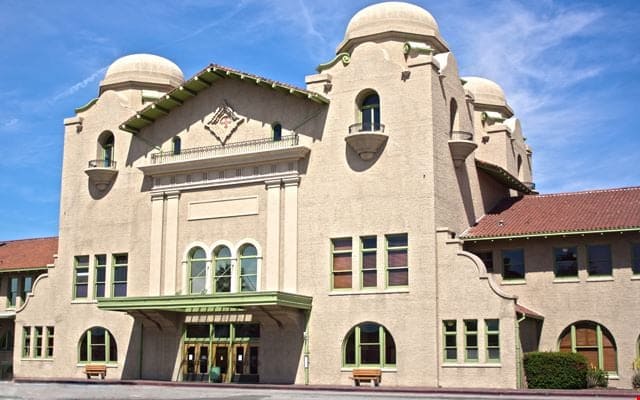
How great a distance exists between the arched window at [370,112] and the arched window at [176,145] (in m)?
10.3

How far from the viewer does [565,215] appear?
38906 mm

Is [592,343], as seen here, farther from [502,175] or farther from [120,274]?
[120,274]

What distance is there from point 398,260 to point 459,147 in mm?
6206

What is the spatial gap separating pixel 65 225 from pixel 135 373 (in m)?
9.72

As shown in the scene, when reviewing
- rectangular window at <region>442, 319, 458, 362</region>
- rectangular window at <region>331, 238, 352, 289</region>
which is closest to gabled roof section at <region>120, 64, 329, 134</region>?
rectangular window at <region>331, 238, 352, 289</region>

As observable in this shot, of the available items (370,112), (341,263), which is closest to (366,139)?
(370,112)

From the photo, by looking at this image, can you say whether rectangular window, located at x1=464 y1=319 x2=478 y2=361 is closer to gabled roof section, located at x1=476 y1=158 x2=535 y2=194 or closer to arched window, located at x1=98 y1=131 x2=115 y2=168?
gabled roof section, located at x1=476 y1=158 x2=535 y2=194

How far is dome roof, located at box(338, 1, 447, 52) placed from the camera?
41375mm

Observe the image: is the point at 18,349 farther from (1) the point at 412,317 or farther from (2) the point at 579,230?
(2) the point at 579,230

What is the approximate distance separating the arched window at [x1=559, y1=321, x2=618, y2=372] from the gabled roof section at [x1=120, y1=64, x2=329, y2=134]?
15.1 metres

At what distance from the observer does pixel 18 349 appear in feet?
156

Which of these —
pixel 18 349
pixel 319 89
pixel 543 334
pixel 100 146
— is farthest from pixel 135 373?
pixel 543 334

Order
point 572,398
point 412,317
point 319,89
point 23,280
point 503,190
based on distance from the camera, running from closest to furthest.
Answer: point 572,398 → point 412,317 → point 319,89 → point 503,190 → point 23,280

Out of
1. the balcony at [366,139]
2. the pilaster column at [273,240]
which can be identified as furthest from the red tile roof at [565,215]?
the pilaster column at [273,240]
